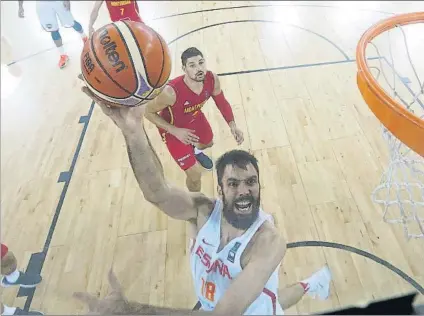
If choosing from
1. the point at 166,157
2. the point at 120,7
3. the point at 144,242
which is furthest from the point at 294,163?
the point at 120,7

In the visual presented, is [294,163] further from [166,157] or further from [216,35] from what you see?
[216,35]

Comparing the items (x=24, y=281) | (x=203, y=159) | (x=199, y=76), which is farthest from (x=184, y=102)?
(x=24, y=281)

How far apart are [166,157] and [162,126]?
70 centimetres

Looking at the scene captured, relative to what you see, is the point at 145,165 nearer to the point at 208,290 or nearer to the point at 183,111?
the point at 208,290

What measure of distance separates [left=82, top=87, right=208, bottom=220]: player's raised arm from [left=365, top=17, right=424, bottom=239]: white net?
110cm

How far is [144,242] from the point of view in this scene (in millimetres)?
2213

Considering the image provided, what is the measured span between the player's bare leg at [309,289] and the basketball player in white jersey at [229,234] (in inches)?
4.6

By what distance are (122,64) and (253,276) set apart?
2.95 feet

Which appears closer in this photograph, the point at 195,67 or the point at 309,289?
the point at 309,289

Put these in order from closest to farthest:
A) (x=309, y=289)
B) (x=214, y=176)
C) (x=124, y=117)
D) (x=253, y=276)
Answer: (x=124, y=117)
(x=253, y=276)
(x=309, y=289)
(x=214, y=176)

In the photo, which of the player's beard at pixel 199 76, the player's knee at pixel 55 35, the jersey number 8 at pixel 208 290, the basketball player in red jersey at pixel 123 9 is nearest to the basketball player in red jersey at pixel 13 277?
the jersey number 8 at pixel 208 290

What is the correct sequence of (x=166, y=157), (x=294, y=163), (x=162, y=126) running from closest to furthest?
1. (x=162, y=126)
2. (x=294, y=163)
3. (x=166, y=157)

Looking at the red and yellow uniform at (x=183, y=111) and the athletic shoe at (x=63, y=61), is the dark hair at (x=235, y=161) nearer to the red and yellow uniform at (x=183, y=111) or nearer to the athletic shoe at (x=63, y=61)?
the red and yellow uniform at (x=183, y=111)

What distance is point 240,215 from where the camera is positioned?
1541 millimetres
